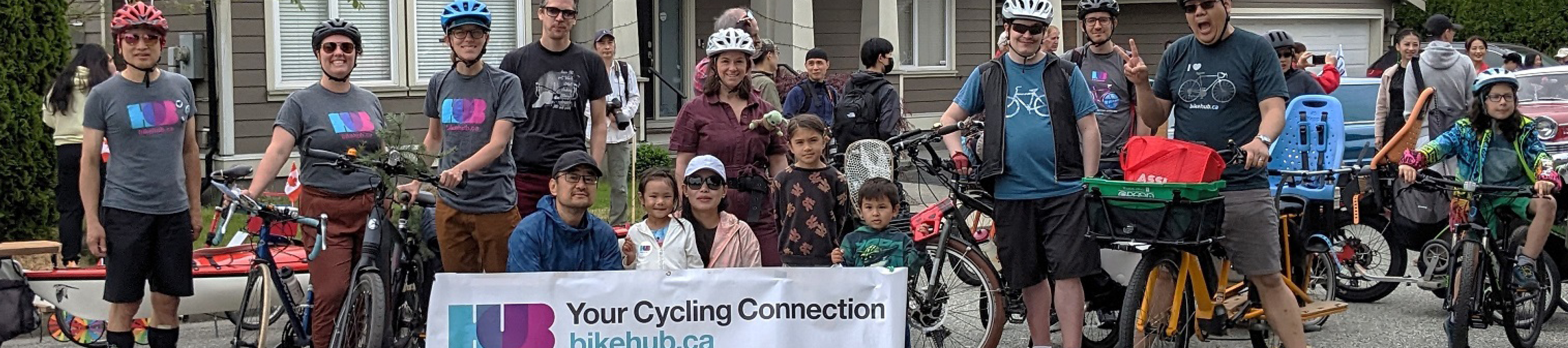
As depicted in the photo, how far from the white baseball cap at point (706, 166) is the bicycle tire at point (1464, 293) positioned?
353cm

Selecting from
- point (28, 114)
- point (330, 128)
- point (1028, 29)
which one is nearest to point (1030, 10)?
point (1028, 29)

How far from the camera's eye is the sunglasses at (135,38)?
294 inches

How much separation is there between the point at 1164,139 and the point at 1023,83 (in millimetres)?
722

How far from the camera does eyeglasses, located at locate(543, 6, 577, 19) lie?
25.5 feet

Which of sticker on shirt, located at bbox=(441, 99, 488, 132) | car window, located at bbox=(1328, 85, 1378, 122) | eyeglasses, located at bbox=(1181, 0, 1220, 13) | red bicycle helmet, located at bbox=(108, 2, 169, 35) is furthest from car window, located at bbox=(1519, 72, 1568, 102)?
red bicycle helmet, located at bbox=(108, 2, 169, 35)

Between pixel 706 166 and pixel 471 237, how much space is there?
44.4 inches

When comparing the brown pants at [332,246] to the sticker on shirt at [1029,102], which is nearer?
the sticker on shirt at [1029,102]

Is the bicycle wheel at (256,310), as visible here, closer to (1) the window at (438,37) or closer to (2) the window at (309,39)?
(2) the window at (309,39)

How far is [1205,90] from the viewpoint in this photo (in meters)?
7.12

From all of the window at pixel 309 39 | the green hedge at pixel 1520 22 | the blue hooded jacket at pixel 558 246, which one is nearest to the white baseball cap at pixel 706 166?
the blue hooded jacket at pixel 558 246

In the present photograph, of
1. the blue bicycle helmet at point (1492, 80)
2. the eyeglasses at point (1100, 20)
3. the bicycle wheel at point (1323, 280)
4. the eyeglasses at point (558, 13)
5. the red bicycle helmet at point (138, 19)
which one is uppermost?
the eyeglasses at point (1100, 20)

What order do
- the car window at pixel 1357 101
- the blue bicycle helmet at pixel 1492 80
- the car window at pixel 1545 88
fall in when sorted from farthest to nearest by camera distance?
the car window at pixel 1357 101 < the car window at pixel 1545 88 < the blue bicycle helmet at pixel 1492 80

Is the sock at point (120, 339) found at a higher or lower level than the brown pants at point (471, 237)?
lower

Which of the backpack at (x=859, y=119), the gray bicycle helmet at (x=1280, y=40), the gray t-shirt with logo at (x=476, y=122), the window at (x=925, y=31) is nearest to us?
the gray t-shirt with logo at (x=476, y=122)
